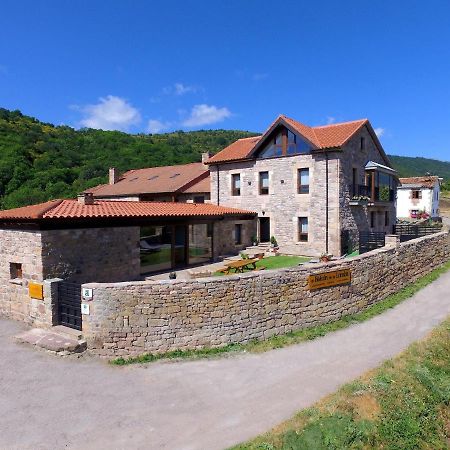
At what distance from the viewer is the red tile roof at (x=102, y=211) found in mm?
12405

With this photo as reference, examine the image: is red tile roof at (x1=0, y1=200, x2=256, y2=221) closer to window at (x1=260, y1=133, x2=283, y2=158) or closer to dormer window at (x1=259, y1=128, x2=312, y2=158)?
window at (x1=260, y1=133, x2=283, y2=158)

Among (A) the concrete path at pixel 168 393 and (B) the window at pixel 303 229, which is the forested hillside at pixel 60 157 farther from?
(A) the concrete path at pixel 168 393

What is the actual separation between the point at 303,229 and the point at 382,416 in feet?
51.5

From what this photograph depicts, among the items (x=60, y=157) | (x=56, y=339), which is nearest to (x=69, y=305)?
(x=56, y=339)

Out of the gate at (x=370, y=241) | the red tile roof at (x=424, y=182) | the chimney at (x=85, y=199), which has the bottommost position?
the gate at (x=370, y=241)

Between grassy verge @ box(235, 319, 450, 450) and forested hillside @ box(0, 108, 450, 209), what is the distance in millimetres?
48101

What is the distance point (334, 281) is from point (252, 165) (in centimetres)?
1360

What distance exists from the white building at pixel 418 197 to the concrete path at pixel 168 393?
1589 inches

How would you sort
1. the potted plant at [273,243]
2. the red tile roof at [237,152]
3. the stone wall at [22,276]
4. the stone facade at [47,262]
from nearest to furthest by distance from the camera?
the stone facade at [47,262] → the stone wall at [22,276] → the potted plant at [273,243] → the red tile roof at [237,152]

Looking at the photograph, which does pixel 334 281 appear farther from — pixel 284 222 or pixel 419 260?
pixel 284 222

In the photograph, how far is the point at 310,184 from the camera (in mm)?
21781

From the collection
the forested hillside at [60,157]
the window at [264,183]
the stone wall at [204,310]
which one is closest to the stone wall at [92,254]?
the stone wall at [204,310]

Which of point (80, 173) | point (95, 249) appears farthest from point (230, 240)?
point (80, 173)

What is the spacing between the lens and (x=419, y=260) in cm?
1728
